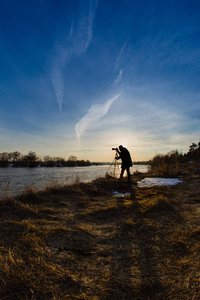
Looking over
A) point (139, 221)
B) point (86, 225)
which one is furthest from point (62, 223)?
point (139, 221)

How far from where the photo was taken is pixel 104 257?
210cm

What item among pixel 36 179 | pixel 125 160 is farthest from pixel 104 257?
pixel 36 179

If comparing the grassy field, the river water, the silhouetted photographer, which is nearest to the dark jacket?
the silhouetted photographer

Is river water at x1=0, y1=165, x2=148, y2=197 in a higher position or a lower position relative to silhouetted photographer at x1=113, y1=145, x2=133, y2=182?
lower

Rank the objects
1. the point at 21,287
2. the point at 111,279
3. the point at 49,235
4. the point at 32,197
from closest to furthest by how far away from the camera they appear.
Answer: the point at 21,287
the point at 111,279
the point at 49,235
the point at 32,197

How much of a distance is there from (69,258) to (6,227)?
73.9 inches

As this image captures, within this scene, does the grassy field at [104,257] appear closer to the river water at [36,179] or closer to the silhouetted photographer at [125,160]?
the river water at [36,179]

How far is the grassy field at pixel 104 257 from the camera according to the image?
1.46 metres

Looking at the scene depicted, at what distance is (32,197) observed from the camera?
5.49 metres

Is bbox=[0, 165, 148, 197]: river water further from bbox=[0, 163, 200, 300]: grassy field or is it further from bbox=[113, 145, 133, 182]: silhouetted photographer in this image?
bbox=[0, 163, 200, 300]: grassy field

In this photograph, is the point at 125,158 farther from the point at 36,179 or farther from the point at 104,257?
the point at 36,179

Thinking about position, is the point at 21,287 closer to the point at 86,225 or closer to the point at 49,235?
the point at 49,235

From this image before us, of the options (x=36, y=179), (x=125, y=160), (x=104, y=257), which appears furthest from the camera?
(x=36, y=179)

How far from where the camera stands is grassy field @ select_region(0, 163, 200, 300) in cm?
146
